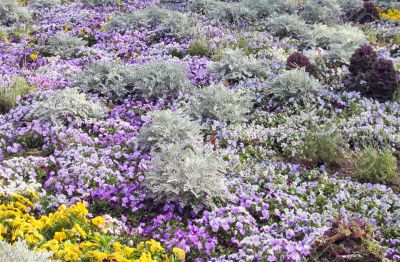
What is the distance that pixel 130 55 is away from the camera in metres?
8.81

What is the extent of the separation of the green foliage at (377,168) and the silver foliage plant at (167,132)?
1858mm

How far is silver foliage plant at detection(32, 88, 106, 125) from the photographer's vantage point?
618 cm

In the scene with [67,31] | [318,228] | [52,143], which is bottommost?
[67,31]

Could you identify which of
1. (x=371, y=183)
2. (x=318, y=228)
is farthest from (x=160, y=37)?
(x=318, y=228)

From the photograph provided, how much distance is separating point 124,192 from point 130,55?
14.9ft

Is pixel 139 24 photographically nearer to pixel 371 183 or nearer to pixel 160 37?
pixel 160 37

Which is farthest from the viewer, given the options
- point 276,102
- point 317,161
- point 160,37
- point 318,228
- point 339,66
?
point 160,37

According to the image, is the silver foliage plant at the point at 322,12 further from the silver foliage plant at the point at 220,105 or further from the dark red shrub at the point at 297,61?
the silver foliage plant at the point at 220,105

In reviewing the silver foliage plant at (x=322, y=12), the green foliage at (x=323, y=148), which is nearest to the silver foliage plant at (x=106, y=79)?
the green foliage at (x=323, y=148)

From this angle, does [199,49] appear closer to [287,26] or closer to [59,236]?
[287,26]

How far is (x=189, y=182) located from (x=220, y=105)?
2001mm

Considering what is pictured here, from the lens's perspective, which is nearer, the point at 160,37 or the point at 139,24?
the point at 160,37

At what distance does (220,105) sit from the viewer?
6316mm

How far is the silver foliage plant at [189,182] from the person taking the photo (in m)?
4.53
